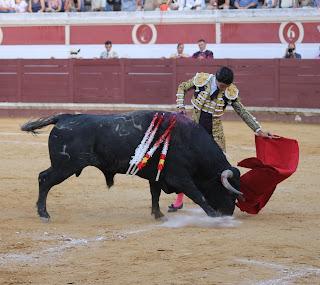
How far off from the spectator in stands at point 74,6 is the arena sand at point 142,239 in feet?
28.5

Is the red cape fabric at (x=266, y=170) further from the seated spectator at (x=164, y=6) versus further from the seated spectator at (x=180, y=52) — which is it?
the seated spectator at (x=164, y=6)

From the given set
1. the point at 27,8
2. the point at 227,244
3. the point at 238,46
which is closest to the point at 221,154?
the point at 227,244

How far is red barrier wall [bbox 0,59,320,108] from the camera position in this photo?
1428cm

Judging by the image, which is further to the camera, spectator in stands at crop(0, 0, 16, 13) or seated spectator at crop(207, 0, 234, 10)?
spectator in stands at crop(0, 0, 16, 13)

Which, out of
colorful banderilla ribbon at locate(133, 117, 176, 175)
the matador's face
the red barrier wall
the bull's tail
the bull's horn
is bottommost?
the red barrier wall

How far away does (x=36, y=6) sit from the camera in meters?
16.9

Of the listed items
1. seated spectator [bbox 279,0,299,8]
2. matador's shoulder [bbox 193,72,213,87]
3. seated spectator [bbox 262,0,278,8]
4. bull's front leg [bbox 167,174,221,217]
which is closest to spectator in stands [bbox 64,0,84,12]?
seated spectator [bbox 262,0,278,8]

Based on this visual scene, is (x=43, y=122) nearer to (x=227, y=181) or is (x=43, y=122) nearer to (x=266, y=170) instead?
(x=227, y=181)

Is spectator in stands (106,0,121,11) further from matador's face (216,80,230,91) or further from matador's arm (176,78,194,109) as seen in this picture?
matador's face (216,80,230,91)

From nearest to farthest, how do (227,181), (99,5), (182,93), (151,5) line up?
(227,181), (182,93), (151,5), (99,5)

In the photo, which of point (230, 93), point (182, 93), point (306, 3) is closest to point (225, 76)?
point (230, 93)

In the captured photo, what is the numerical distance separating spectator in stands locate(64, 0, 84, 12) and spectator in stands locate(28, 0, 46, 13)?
48 centimetres

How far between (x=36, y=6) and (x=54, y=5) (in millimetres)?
463

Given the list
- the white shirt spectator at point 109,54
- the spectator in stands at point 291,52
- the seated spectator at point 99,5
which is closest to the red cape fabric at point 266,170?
the spectator in stands at point 291,52
